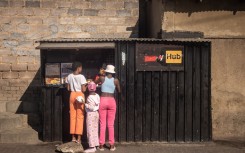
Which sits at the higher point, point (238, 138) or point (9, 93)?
point (9, 93)

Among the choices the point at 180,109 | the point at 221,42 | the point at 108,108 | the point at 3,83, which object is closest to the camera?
the point at 108,108

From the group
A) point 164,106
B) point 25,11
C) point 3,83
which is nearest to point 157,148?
point 164,106

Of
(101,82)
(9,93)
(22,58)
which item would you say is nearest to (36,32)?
(22,58)

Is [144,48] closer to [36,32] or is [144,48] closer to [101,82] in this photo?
[101,82]

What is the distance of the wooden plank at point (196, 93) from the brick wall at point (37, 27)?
3.62m

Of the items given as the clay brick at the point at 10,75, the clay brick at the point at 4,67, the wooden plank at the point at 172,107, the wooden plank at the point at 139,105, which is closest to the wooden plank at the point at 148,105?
the wooden plank at the point at 139,105

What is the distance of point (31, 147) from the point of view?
355 inches

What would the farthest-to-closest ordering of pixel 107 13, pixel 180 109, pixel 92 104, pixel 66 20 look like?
pixel 107 13, pixel 66 20, pixel 180 109, pixel 92 104

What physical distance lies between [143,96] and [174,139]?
136 cm

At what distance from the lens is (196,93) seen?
9492mm

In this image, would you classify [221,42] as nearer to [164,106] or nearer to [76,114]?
[164,106]

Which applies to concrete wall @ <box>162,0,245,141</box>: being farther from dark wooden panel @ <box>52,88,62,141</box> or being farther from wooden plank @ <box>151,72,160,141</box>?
dark wooden panel @ <box>52,88,62,141</box>

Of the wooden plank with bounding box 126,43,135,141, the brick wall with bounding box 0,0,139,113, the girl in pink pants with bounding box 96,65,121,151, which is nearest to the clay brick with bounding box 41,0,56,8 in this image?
the brick wall with bounding box 0,0,139,113

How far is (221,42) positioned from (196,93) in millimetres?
1755
